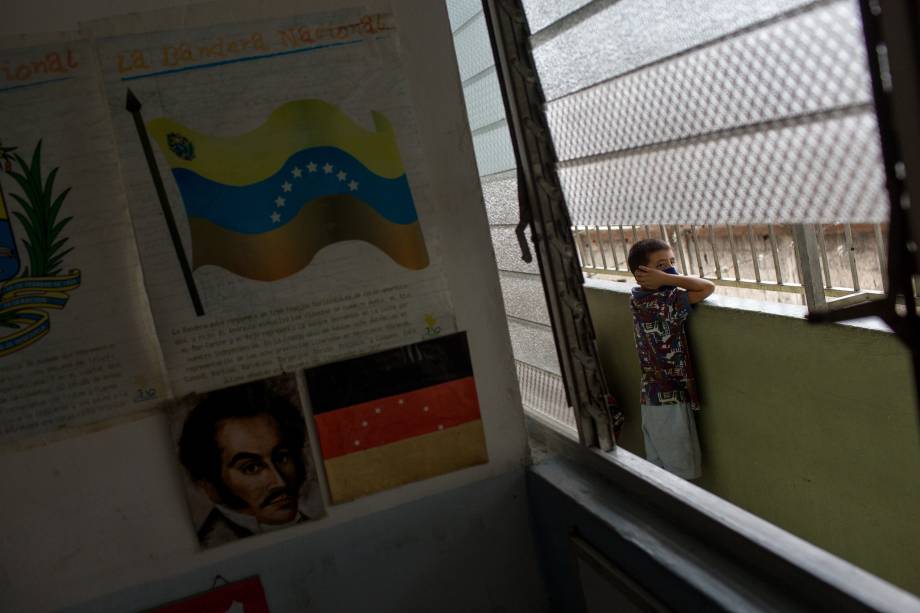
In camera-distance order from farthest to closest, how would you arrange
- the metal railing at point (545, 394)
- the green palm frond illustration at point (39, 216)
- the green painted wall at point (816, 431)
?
the green painted wall at point (816, 431)
the metal railing at point (545, 394)
the green palm frond illustration at point (39, 216)

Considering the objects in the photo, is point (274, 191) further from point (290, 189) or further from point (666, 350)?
point (666, 350)

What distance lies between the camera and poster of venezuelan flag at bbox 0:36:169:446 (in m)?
1.64

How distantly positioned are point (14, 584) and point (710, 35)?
1.74m

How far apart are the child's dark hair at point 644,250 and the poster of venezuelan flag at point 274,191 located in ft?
7.31

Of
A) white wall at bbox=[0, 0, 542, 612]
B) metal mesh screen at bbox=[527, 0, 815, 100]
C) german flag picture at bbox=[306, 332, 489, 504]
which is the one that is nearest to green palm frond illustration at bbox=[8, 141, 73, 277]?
white wall at bbox=[0, 0, 542, 612]

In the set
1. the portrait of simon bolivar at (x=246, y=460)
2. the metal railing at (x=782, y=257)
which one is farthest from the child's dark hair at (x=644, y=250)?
the portrait of simon bolivar at (x=246, y=460)

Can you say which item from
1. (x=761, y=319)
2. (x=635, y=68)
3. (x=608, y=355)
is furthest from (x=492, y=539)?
(x=608, y=355)

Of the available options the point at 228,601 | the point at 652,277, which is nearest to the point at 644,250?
the point at 652,277

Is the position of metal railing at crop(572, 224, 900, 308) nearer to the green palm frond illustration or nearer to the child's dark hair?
the child's dark hair

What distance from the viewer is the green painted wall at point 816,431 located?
2832 millimetres

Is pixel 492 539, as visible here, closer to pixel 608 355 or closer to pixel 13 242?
pixel 13 242

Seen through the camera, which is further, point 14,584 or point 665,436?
point 665,436

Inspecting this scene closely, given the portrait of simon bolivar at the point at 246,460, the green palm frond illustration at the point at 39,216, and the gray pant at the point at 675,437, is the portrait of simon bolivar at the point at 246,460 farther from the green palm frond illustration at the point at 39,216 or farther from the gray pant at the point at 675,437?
the gray pant at the point at 675,437

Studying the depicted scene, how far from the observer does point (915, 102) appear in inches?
35.1
